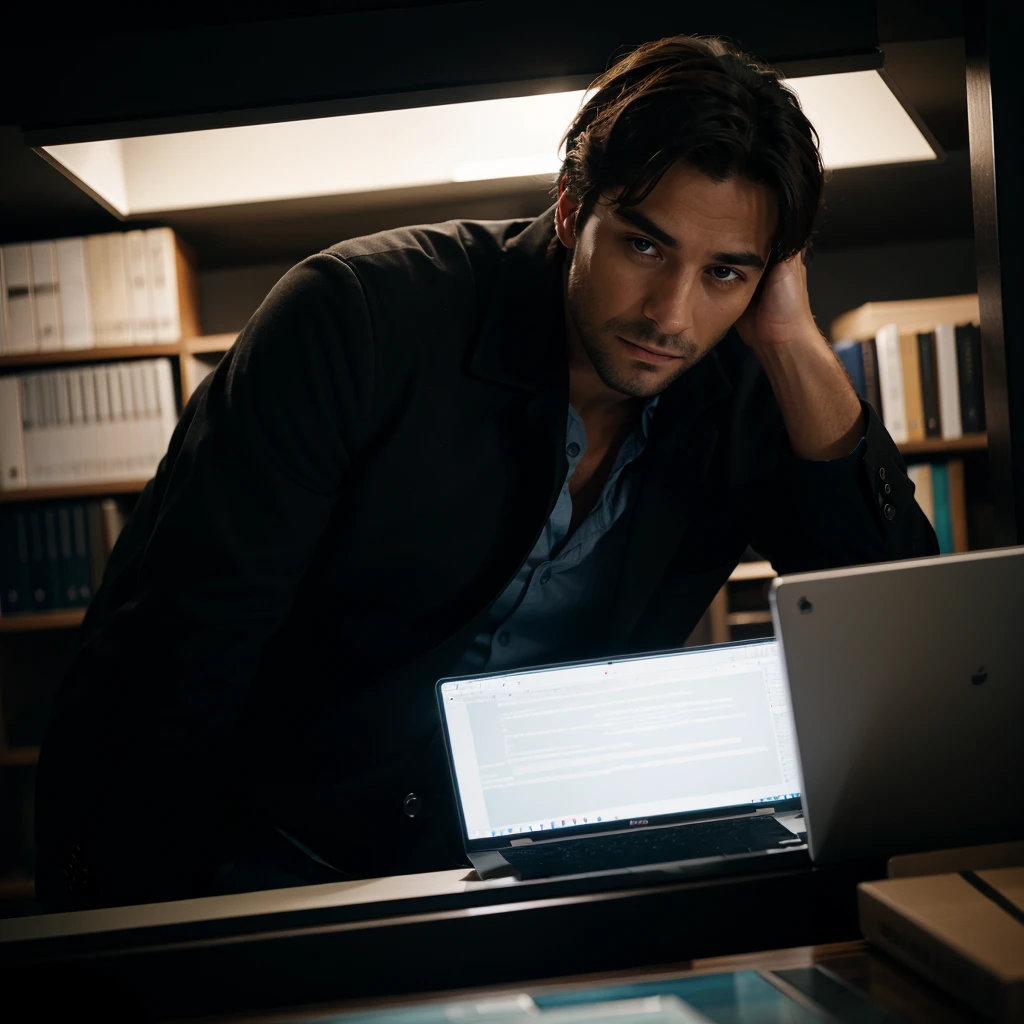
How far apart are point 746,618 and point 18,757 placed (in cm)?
178

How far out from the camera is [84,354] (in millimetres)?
2332

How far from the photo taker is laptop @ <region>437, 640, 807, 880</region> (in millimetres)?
913

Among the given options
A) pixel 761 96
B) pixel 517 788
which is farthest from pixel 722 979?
pixel 761 96

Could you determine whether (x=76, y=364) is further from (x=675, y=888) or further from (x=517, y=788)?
(x=675, y=888)

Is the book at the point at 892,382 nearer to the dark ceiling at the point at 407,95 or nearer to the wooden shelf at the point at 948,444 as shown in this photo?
the wooden shelf at the point at 948,444

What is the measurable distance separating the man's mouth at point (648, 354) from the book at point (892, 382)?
57.6 inches

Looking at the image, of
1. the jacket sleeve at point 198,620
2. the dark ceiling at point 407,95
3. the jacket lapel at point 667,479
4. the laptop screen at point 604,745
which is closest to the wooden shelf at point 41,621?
the dark ceiling at point 407,95

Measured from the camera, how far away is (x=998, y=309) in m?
0.98

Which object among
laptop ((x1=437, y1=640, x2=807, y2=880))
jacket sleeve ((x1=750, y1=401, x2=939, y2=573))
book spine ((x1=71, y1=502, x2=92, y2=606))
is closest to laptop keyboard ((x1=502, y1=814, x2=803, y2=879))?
laptop ((x1=437, y1=640, x2=807, y2=880))

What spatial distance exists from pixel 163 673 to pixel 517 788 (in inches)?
15.2

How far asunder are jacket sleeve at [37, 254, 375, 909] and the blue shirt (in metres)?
0.25

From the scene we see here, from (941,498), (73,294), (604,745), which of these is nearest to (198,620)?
(604,745)

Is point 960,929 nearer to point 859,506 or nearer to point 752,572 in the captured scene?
point 859,506

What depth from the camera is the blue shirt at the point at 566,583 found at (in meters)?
1.21
